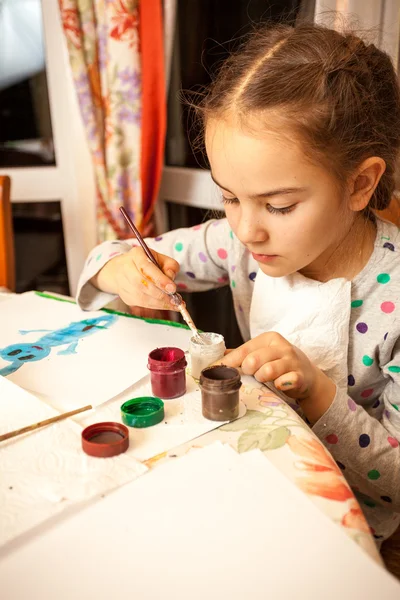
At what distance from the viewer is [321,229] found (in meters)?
0.91

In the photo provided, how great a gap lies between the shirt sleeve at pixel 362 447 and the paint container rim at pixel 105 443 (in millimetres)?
328

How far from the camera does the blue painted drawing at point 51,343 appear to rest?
971 millimetres

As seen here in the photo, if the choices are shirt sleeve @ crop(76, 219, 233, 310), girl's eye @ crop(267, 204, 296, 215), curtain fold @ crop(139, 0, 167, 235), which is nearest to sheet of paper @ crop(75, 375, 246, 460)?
girl's eye @ crop(267, 204, 296, 215)

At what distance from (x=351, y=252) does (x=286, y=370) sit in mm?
356

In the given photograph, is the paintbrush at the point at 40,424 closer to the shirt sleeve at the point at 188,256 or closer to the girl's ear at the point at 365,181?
the shirt sleeve at the point at 188,256

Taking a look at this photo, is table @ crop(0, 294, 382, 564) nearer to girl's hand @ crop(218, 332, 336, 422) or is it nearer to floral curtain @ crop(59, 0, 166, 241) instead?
girl's hand @ crop(218, 332, 336, 422)

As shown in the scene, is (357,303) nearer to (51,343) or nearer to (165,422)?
(165,422)

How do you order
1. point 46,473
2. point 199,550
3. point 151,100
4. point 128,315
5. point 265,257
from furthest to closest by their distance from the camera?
point 151,100 < point 128,315 < point 265,257 < point 46,473 < point 199,550

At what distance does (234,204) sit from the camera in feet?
3.13

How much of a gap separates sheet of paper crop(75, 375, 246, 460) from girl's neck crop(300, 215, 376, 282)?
40 centimetres

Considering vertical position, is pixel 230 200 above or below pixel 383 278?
above

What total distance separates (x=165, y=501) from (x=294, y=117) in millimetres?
619

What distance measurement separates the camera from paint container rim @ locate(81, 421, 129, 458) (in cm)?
67

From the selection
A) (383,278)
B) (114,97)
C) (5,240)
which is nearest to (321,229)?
(383,278)
